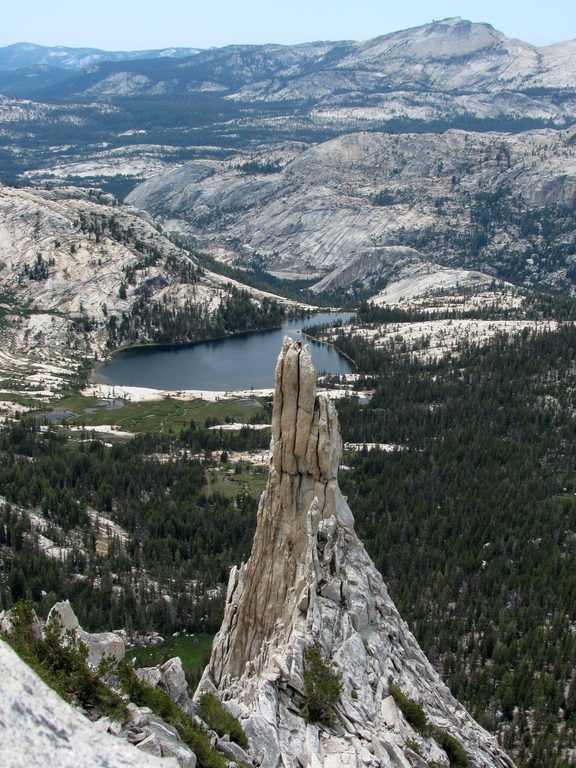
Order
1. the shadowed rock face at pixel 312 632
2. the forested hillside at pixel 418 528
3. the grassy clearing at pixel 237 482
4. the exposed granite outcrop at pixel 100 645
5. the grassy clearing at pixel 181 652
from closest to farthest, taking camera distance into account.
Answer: the exposed granite outcrop at pixel 100 645
the shadowed rock face at pixel 312 632
the forested hillside at pixel 418 528
the grassy clearing at pixel 181 652
the grassy clearing at pixel 237 482

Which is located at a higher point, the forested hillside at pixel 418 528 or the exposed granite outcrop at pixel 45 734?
the exposed granite outcrop at pixel 45 734

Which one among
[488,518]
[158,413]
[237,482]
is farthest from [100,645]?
[158,413]

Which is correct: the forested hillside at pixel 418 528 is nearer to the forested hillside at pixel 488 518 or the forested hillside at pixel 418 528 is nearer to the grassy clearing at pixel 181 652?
the forested hillside at pixel 488 518

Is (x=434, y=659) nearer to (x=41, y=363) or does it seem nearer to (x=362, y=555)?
(x=362, y=555)

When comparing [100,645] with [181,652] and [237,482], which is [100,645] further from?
[237,482]

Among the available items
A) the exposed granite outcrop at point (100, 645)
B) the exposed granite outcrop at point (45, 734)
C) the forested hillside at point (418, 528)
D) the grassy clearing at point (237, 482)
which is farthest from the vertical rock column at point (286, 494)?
the grassy clearing at point (237, 482)

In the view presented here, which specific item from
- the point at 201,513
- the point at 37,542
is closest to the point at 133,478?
the point at 201,513

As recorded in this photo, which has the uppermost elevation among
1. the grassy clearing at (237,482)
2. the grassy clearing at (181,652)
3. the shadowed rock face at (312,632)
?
the shadowed rock face at (312,632)
